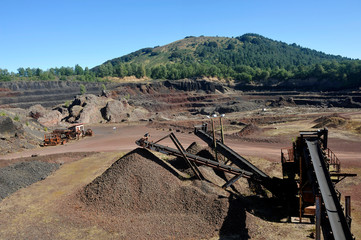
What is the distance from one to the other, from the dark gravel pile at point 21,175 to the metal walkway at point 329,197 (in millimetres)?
19515

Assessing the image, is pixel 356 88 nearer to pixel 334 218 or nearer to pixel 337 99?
pixel 337 99

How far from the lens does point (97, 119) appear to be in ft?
201

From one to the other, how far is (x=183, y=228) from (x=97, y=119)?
52011 mm

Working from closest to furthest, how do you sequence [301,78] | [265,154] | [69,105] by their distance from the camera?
[265,154] < [69,105] < [301,78]

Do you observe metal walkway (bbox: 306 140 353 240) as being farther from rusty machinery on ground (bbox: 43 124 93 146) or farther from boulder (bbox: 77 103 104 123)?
boulder (bbox: 77 103 104 123)

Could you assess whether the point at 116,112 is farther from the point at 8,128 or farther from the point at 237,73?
the point at 237,73

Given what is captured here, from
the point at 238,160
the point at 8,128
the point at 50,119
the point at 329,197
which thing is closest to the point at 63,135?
the point at 8,128

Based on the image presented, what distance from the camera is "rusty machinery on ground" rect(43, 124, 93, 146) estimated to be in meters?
37.1

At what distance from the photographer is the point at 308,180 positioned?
12.8 meters

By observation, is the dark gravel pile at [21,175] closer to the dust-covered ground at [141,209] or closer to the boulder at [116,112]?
the dust-covered ground at [141,209]

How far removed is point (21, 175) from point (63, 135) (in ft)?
62.8

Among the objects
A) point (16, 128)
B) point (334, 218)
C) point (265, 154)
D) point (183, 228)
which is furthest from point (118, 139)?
point (334, 218)

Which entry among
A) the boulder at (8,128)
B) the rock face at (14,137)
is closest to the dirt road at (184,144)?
the rock face at (14,137)

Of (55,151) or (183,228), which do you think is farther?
(55,151)
